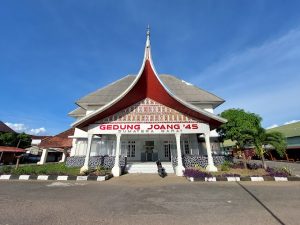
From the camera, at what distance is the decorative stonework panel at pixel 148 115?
1443 cm

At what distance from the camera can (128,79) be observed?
2484 cm

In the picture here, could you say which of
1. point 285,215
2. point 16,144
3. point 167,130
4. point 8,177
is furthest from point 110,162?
point 16,144

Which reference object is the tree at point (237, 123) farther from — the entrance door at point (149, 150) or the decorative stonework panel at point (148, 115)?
the entrance door at point (149, 150)

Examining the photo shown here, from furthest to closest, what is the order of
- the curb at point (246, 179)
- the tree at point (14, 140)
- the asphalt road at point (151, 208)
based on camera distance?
the tree at point (14, 140) < the curb at point (246, 179) < the asphalt road at point (151, 208)

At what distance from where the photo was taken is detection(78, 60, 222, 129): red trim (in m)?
14.0

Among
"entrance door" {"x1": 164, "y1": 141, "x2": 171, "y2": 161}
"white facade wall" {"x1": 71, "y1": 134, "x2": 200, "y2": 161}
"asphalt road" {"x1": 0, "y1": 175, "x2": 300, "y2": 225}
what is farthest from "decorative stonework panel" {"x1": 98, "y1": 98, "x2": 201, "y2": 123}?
"asphalt road" {"x1": 0, "y1": 175, "x2": 300, "y2": 225}

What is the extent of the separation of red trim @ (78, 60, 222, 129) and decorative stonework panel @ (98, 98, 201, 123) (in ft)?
1.01

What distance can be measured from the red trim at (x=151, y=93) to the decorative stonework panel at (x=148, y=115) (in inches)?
12.1

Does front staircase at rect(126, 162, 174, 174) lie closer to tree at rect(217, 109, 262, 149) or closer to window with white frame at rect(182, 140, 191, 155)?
window with white frame at rect(182, 140, 191, 155)

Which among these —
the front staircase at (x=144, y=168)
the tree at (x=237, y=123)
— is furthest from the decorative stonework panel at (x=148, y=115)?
the tree at (x=237, y=123)

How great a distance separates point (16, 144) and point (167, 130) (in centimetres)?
3145

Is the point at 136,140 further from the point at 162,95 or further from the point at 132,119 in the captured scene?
the point at 162,95

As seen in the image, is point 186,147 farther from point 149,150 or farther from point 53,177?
point 53,177

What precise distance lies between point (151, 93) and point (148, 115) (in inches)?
68.2
